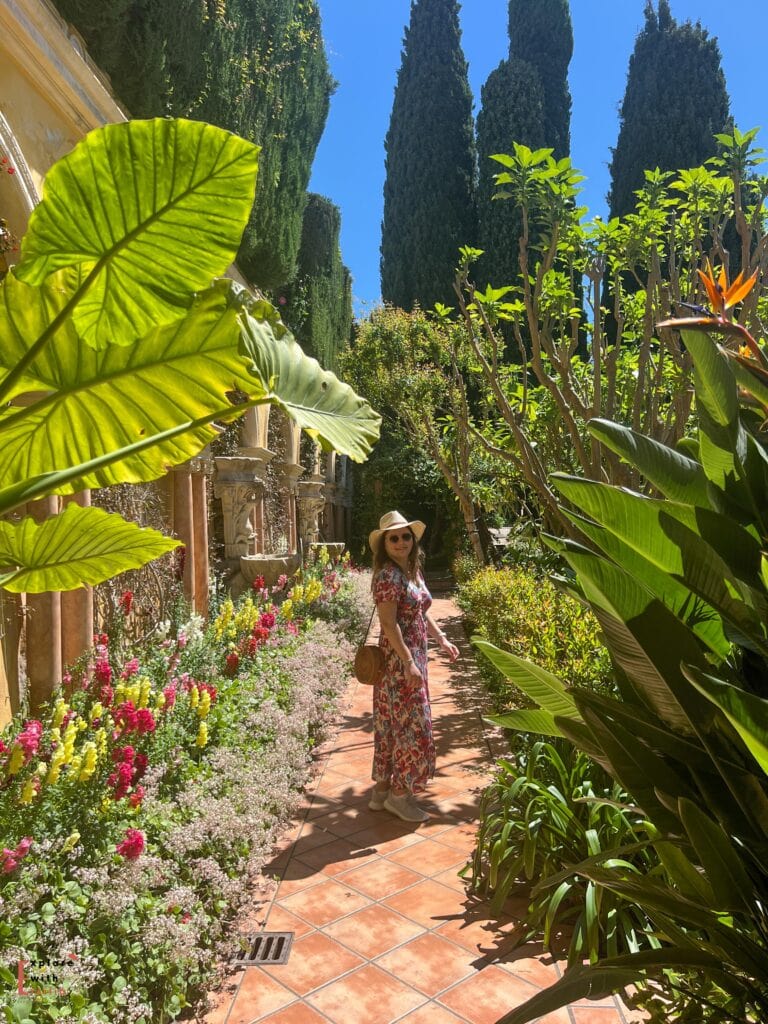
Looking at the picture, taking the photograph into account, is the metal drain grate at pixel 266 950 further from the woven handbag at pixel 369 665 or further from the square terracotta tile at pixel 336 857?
the woven handbag at pixel 369 665

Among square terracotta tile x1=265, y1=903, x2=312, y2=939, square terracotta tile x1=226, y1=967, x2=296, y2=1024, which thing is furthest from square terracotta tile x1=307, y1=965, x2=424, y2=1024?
square terracotta tile x1=265, y1=903, x2=312, y2=939

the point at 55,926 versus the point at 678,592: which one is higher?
the point at 678,592

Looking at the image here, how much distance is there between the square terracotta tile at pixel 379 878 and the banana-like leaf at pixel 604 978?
2227 millimetres

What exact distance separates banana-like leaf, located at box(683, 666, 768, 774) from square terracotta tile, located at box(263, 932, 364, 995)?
7.40 feet

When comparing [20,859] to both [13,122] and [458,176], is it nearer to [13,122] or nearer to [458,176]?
[13,122]

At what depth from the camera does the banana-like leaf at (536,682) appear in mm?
1600

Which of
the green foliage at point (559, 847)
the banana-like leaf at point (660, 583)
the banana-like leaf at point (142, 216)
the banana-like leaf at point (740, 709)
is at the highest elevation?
the banana-like leaf at point (142, 216)

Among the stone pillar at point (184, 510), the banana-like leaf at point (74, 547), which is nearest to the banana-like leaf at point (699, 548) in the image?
the banana-like leaf at point (74, 547)

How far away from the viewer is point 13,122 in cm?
468

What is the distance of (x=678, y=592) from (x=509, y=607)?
19.6ft

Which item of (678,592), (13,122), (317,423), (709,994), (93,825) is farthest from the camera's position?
(13,122)

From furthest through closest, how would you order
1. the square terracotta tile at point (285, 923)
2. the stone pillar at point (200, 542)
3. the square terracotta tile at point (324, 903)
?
the stone pillar at point (200, 542)
the square terracotta tile at point (324, 903)
the square terracotta tile at point (285, 923)

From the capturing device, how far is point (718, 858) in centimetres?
127

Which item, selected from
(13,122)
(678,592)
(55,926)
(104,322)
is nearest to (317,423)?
(104,322)
